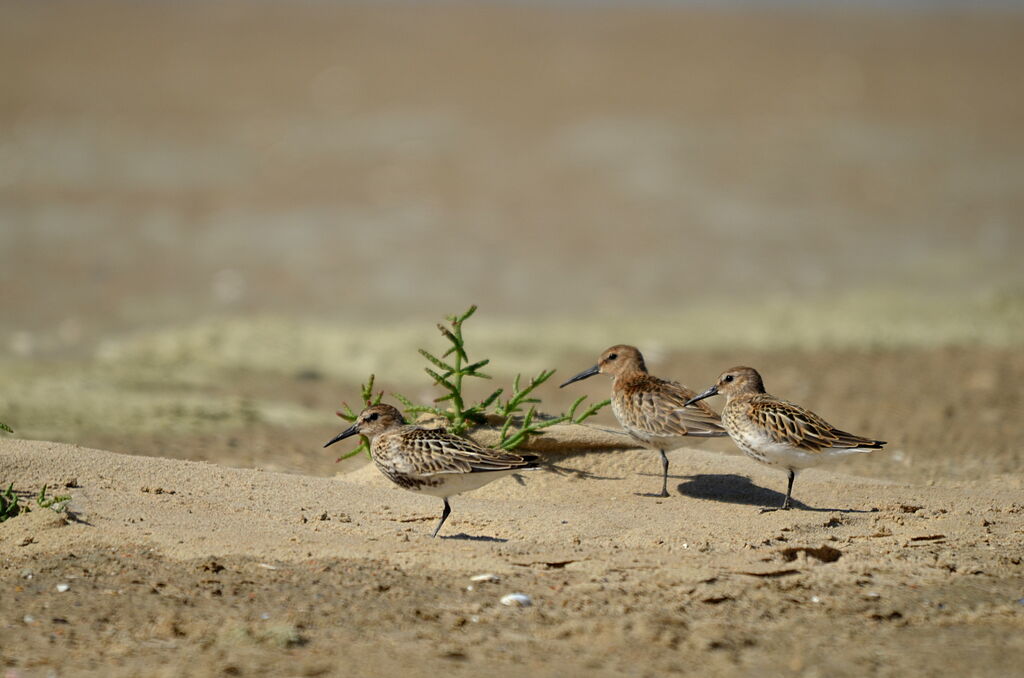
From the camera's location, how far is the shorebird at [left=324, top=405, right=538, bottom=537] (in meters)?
6.64

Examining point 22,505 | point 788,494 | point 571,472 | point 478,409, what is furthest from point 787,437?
point 22,505

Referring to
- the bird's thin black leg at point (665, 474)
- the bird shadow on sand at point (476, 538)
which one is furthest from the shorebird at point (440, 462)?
the bird's thin black leg at point (665, 474)

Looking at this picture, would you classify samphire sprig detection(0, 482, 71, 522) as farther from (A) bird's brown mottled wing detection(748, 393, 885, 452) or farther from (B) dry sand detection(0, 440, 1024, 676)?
(A) bird's brown mottled wing detection(748, 393, 885, 452)

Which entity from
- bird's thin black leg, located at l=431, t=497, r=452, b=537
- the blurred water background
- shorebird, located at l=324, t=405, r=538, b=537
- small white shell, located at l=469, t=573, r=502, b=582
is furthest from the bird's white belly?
the blurred water background

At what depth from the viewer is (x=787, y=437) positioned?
287 inches

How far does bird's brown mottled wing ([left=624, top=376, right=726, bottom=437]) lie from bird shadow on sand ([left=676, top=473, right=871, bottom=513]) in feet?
1.30

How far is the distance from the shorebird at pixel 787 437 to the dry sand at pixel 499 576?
32cm

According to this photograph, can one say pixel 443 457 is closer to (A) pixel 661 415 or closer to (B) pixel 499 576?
(B) pixel 499 576

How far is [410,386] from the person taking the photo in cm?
1274

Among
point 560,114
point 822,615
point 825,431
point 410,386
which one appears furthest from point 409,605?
point 560,114

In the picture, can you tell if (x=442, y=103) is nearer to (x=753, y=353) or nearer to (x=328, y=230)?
(x=328, y=230)

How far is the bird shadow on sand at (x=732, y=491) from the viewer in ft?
25.3

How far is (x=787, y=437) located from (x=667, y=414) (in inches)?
31.5

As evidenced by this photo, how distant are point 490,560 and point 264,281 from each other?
1153 centimetres
